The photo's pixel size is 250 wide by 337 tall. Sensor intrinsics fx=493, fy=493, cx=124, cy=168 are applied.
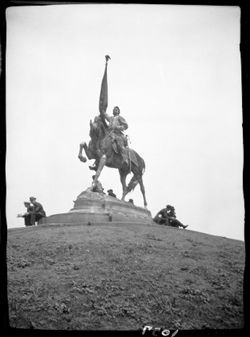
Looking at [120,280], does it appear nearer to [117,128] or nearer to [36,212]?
[36,212]

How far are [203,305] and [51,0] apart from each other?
21.8 ft

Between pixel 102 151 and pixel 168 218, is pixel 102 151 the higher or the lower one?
A: the higher one

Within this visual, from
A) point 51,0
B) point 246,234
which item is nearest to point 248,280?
point 246,234

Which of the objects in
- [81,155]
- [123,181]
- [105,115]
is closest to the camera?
[105,115]

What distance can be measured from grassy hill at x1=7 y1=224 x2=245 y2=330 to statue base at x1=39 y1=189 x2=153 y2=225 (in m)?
1.14

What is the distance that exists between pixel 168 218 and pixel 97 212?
2.64 metres

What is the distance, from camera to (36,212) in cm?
1583

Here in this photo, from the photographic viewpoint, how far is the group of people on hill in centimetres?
1570

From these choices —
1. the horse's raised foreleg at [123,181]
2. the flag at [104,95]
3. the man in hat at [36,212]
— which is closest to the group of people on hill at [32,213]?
the man in hat at [36,212]

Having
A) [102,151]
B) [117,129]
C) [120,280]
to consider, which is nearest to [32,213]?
[102,151]

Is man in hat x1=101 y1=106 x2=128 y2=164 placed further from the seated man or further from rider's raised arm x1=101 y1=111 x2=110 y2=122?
the seated man

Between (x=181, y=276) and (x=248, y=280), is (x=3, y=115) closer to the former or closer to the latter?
(x=248, y=280)

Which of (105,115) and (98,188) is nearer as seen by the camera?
(98,188)

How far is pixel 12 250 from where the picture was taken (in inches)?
473
